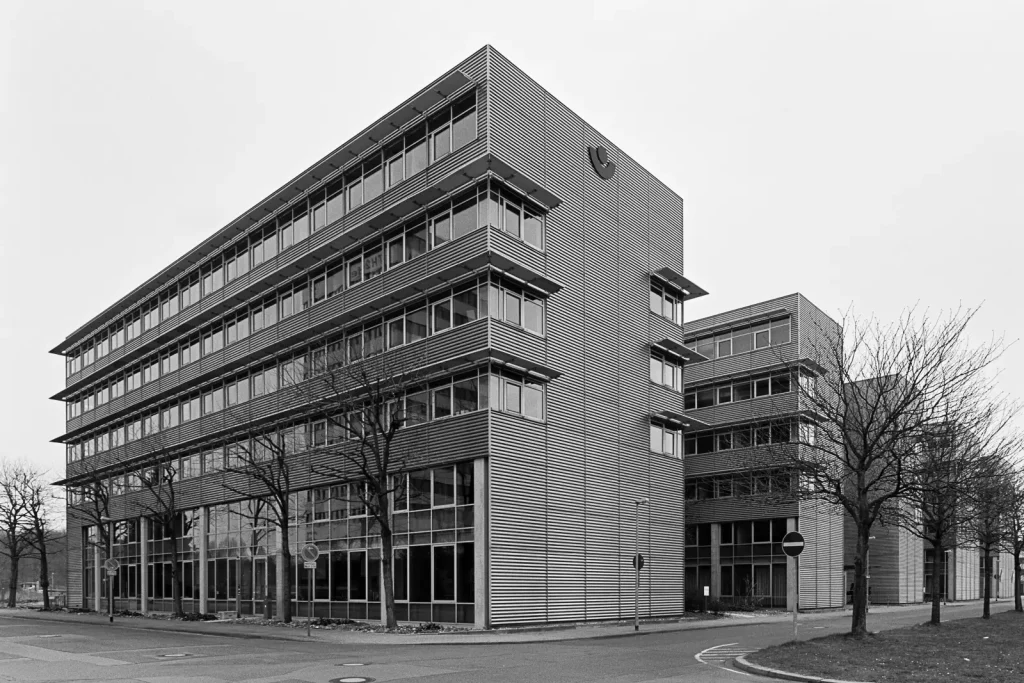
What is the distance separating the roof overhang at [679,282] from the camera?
144 feet

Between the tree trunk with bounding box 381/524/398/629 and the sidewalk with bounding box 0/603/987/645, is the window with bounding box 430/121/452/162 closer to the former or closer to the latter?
the tree trunk with bounding box 381/524/398/629

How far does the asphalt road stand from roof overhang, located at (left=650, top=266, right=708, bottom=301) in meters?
18.0

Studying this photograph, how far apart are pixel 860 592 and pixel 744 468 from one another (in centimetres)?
2767

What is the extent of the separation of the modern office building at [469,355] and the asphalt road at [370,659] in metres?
6.49

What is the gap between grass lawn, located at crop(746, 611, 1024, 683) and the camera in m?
16.8

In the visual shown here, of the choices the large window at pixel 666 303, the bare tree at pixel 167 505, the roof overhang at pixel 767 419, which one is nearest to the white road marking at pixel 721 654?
the roof overhang at pixel 767 419

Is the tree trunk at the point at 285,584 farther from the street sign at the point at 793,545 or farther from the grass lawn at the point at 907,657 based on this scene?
the street sign at the point at 793,545

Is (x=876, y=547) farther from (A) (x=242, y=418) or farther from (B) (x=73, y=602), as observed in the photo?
(B) (x=73, y=602)

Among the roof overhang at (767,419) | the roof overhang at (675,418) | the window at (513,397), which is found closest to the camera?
the roof overhang at (767,419)

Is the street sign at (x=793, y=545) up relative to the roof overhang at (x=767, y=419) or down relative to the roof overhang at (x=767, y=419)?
down

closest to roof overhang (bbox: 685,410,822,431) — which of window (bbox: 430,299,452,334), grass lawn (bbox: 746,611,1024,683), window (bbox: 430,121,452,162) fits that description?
grass lawn (bbox: 746,611,1024,683)

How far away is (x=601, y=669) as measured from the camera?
19.4 metres

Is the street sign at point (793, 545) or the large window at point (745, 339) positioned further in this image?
the large window at point (745, 339)

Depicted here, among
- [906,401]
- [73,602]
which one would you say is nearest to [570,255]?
[906,401]
